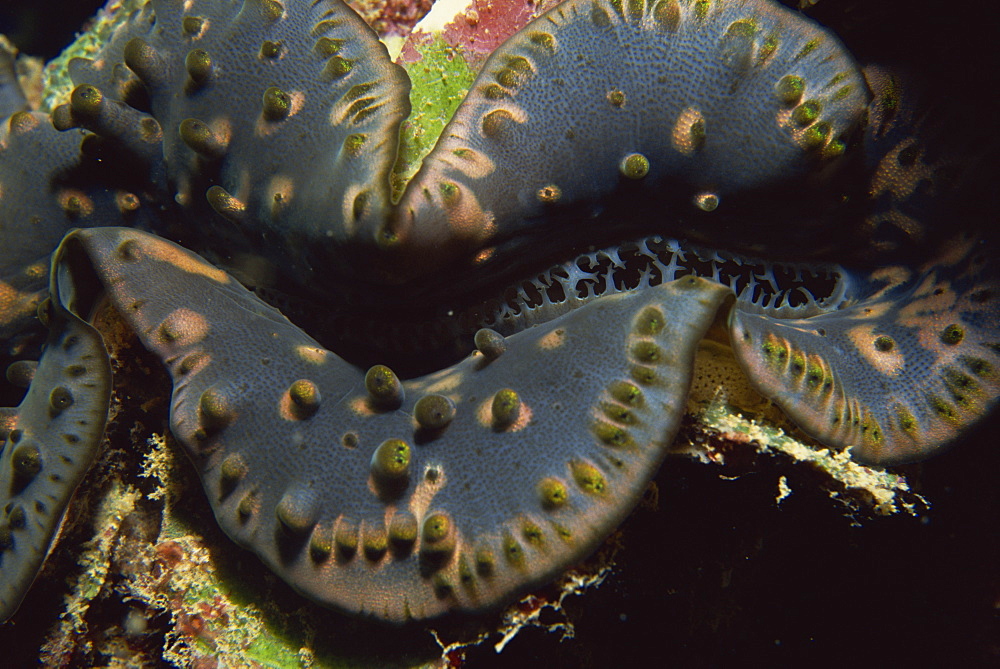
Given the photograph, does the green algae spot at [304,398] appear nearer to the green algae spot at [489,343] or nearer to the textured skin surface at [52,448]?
the green algae spot at [489,343]

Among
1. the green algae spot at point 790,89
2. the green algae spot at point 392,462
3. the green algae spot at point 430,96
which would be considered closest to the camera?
the green algae spot at point 392,462

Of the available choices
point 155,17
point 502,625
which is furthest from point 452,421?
point 155,17

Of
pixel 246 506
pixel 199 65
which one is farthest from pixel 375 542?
pixel 199 65

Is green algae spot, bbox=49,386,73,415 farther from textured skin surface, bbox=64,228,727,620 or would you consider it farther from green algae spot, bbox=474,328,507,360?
green algae spot, bbox=474,328,507,360

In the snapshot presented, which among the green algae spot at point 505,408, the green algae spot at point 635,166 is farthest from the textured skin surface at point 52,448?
the green algae spot at point 635,166

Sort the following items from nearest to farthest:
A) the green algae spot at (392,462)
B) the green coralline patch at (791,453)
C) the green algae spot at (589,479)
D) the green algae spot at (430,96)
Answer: the green algae spot at (589,479), the green algae spot at (392,462), the green coralline patch at (791,453), the green algae spot at (430,96)

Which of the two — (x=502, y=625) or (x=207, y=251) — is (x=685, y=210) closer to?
(x=502, y=625)

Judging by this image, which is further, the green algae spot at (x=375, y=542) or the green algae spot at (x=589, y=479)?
the green algae spot at (x=375, y=542)
